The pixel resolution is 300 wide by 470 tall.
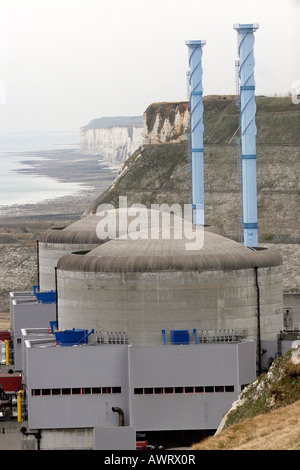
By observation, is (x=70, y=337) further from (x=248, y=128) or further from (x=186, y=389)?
(x=248, y=128)

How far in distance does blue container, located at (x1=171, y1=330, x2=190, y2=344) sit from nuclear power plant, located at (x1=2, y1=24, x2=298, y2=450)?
0.20ft

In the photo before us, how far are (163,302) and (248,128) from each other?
33531 mm

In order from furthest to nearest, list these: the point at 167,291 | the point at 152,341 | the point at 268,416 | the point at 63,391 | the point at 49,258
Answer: the point at 49,258 → the point at 152,341 → the point at 167,291 → the point at 63,391 → the point at 268,416

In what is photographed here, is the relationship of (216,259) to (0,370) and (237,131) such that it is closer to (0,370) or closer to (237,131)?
(0,370)

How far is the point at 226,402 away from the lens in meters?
61.5

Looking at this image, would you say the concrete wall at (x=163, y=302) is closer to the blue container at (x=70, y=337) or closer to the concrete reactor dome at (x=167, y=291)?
the concrete reactor dome at (x=167, y=291)

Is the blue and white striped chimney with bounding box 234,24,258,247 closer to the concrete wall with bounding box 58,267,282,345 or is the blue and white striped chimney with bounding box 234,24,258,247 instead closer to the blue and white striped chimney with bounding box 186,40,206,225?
the blue and white striped chimney with bounding box 186,40,206,225

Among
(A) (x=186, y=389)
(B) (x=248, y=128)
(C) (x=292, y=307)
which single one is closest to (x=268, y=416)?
(A) (x=186, y=389)

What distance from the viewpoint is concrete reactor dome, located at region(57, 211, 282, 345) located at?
210 feet

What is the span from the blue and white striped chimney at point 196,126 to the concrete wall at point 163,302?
142 feet

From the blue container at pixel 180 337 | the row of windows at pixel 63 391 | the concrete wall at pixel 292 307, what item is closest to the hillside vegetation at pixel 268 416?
the blue container at pixel 180 337

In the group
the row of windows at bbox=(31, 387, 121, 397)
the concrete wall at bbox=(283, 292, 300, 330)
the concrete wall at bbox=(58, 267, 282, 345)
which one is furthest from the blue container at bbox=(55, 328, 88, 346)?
the concrete wall at bbox=(283, 292, 300, 330)

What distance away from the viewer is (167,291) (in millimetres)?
63812
